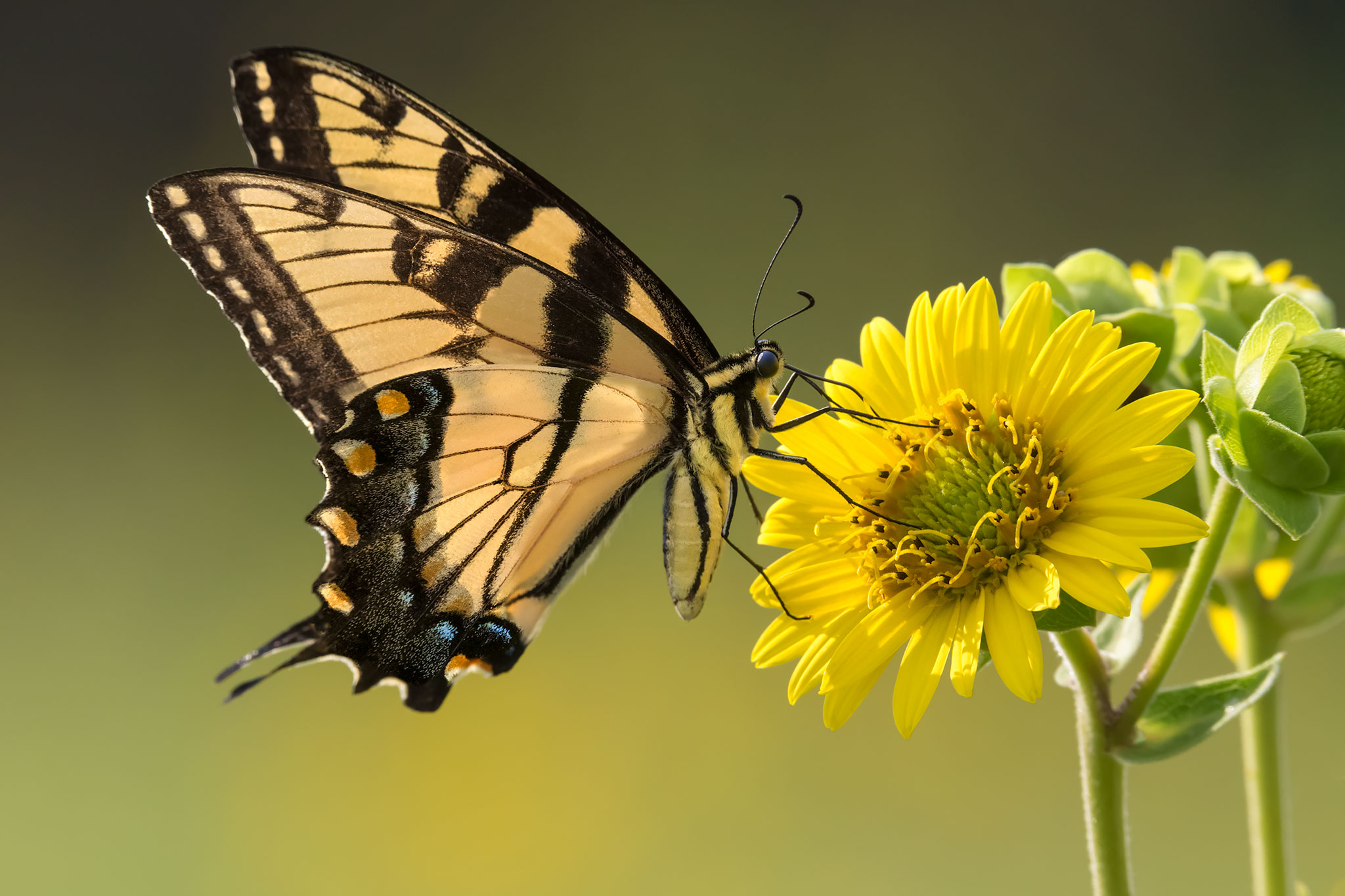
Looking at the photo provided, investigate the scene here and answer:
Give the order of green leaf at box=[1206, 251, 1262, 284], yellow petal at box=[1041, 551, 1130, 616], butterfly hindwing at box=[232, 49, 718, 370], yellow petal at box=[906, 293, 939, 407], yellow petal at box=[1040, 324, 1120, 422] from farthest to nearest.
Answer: butterfly hindwing at box=[232, 49, 718, 370]
green leaf at box=[1206, 251, 1262, 284]
yellow petal at box=[906, 293, 939, 407]
yellow petal at box=[1040, 324, 1120, 422]
yellow petal at box=[1041, 551, 1130, 616]

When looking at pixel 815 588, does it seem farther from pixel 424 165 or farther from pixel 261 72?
pixel 261 72

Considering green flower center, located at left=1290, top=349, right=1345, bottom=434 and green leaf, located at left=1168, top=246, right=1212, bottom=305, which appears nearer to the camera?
green flower center, located at left=1290, top=349, right=1345, bottom=434

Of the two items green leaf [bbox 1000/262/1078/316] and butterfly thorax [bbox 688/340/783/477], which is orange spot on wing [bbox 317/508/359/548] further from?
green leaf [bbox 1000/262/1078/316]

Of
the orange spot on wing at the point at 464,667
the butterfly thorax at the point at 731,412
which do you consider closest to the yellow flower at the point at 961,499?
the butterfly thorax at the point at 731,412

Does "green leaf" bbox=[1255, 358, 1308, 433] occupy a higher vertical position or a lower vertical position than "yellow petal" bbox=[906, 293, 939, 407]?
lower

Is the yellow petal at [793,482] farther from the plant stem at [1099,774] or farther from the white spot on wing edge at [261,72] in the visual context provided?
the white spot on wing edge at [261,72]

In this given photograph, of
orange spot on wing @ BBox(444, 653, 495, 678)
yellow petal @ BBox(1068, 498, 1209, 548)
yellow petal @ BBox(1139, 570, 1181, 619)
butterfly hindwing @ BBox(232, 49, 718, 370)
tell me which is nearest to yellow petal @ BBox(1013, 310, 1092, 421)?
yellow petal @ BBox(1068, 498, 1209, 548)
